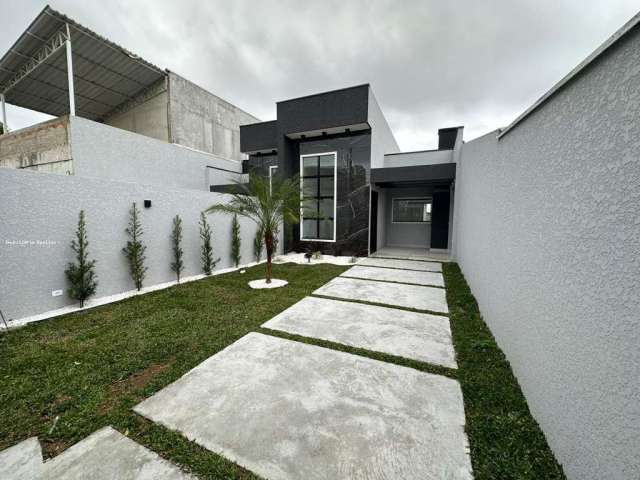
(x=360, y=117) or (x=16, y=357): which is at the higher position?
(x=360, y=117)

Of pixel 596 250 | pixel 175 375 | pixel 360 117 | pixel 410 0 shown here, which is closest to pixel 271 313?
pixel 175 375

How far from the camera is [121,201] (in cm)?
512

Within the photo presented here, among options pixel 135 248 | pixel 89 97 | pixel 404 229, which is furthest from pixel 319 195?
pixel 89 97

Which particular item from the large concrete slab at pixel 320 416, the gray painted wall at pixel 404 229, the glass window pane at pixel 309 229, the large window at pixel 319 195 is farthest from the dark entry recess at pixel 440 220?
the large concrete slab at pixel 320 416

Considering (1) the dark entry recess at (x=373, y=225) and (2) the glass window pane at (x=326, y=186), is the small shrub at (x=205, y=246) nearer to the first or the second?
(2) the glass window pane at (x=326, y=186)

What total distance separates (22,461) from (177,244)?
16.6 feet

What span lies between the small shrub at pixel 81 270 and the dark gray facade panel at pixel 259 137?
24.9 ft

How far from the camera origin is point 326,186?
390 inches

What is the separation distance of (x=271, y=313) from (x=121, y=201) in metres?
4.07

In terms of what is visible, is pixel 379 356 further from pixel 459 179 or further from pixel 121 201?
pixel 459 179

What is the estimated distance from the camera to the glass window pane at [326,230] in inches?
392

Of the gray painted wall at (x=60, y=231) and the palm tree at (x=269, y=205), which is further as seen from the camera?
the palm tree at (x=269, y=205)

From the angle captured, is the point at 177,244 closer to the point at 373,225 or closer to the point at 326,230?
the point at 326,230

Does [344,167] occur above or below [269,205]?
above
